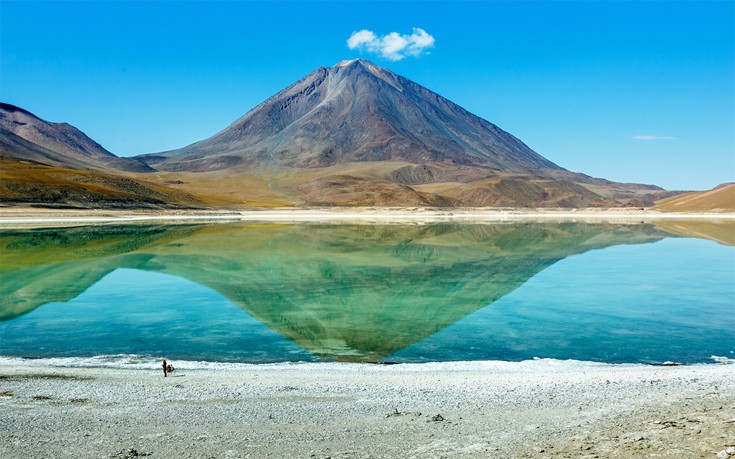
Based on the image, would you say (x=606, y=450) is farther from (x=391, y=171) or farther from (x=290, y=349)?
(x=391, y=171)

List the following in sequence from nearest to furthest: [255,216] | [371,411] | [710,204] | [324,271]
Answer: [371,411] → [324,271] → [255,216] → [710,204]

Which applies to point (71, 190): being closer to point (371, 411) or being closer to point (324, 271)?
point (324, 271)

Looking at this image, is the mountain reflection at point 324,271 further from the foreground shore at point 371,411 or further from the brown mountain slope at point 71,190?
A: the brown mountain slope at point 71,190

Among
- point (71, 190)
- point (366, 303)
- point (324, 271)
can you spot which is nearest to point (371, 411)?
point (366, 303)

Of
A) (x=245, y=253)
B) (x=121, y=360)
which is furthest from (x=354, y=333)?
(x=245, y=253)

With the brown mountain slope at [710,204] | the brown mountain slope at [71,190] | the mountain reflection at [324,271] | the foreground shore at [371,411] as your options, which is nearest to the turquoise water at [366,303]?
the mountain reflection at [324,271]

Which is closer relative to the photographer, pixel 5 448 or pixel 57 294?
pixel 5 448
